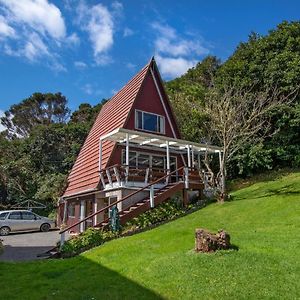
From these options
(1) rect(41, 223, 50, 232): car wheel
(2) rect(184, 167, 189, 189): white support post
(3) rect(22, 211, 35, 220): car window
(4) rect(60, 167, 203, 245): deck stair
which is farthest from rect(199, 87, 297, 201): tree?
(3) rect(22, 211, 35, 220): car window

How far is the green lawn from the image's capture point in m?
7.77

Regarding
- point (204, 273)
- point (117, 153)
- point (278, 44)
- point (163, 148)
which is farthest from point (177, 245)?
point (278, 44)

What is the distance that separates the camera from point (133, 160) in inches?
889

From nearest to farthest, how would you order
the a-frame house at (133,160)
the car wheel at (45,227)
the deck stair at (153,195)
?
the deck stair at (153,195) → the a-frame house at (133,160) → the car wheel at (45,227)

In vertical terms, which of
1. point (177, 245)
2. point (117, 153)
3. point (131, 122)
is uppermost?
point (131, 122)

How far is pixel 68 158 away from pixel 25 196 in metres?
5.97

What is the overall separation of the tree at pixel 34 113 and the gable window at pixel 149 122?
38375 millimetres

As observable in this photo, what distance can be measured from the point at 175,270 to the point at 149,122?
16.3 metres

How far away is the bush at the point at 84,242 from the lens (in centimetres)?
1412

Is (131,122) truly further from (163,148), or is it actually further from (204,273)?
(204,273)

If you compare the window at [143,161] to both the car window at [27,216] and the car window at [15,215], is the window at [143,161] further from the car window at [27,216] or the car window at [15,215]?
the car window at [15,215]

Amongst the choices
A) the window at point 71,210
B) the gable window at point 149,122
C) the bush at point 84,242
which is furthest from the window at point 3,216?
the bush at point 84,242

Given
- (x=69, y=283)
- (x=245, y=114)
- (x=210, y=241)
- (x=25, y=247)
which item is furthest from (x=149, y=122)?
(x=69, y=283)

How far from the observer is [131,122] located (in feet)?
76.7
